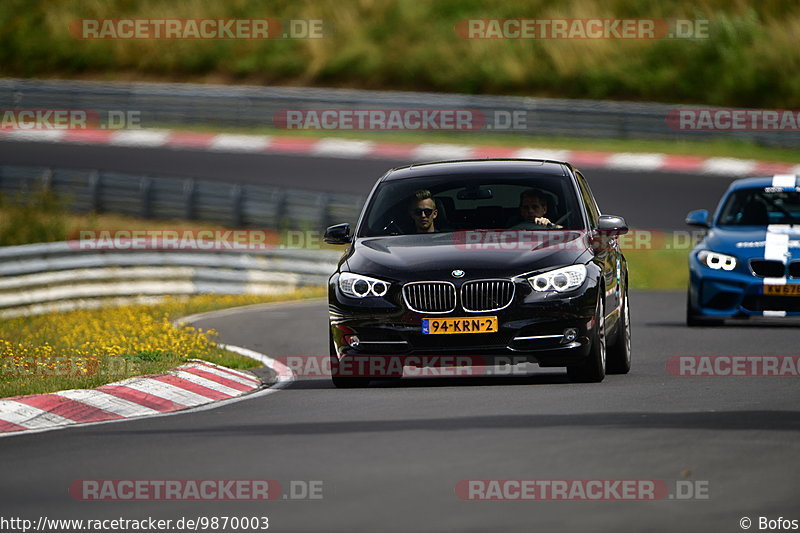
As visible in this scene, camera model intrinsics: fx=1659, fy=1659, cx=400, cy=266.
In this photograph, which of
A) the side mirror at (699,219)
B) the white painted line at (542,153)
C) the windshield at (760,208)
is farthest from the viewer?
the white painted line at (542,153)

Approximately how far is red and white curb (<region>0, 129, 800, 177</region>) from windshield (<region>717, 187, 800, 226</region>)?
1394 centimetres

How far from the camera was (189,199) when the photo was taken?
29719mm

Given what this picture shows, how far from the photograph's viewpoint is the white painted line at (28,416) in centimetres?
1027

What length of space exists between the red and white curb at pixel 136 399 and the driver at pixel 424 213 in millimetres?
1605

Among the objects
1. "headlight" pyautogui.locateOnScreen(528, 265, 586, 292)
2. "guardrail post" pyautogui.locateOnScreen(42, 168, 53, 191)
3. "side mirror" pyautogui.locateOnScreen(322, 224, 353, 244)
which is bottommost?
"headlight" pyautogui.locateOnScreen(528, 265, 586, 292)

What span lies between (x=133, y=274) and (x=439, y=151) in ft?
39.9

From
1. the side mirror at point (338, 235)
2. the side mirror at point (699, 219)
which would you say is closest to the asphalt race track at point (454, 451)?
the side mirror at point (338, 235)

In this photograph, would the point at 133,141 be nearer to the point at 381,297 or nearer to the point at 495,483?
the point at 381,297

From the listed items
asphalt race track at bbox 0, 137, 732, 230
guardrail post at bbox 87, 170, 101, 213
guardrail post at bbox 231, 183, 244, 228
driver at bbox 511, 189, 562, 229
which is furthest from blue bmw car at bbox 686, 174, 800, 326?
guardrail post at bbox 87, 170, 101, 213

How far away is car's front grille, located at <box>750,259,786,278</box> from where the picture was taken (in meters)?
16.1

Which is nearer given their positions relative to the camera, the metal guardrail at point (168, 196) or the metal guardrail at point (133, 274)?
the metal guardrail at point (133, 274)

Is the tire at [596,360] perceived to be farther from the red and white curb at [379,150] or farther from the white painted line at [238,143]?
the white painted line at [238,143]

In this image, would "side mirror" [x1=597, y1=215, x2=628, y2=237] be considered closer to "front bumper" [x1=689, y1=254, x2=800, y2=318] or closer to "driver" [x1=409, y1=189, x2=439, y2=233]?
"driver" [x1=409, y1=189, x2=439, y2=233]

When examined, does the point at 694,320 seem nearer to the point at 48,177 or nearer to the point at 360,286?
the point at 360,286
